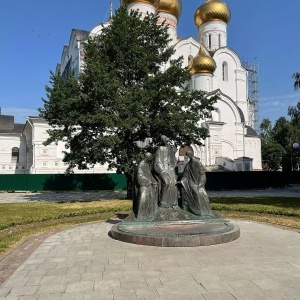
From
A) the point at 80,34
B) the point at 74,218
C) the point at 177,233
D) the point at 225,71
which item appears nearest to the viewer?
the point at 177,233

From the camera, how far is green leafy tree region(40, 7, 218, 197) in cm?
1638

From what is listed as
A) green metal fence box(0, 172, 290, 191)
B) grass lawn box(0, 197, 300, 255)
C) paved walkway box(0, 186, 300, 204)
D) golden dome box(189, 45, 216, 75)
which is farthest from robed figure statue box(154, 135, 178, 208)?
golden dome box(189, 45, 216, 75)

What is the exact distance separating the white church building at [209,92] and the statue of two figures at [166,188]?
2422 centimetres

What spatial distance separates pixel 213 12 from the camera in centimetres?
4434

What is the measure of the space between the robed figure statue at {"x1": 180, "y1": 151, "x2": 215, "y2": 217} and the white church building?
961 inches

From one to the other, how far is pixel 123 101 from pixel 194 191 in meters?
8.31

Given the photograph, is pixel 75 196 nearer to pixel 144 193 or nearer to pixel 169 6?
pixel 144 193

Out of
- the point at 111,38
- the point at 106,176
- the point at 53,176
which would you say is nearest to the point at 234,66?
the point at 106,176

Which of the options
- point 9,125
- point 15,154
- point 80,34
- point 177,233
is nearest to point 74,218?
point 177,233

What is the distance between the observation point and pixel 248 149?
4425 cm

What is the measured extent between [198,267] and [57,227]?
5887mm

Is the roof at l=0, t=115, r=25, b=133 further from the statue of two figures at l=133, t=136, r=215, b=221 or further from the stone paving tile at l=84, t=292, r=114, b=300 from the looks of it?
the stone paving tile at l=84, t=292, r=114, b=300

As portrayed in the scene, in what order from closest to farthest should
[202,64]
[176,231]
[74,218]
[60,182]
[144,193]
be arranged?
[176,231], [144,193], [74,218], [60,182], [202,64]

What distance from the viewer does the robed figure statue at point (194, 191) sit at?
354 inches
